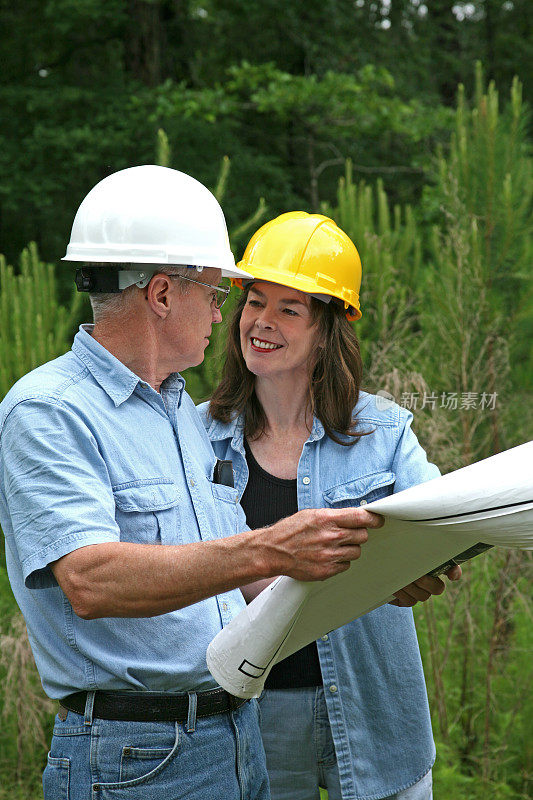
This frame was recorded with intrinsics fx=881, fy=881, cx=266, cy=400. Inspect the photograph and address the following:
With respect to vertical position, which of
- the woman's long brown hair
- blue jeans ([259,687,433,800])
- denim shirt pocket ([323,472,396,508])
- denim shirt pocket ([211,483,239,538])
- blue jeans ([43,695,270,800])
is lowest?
blue jeans ([259,687,433,800])

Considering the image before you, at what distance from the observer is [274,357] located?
2.79 meters

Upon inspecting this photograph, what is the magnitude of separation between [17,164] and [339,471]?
440 inches

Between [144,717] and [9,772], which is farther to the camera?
[9,772]

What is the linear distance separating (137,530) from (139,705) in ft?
1.19

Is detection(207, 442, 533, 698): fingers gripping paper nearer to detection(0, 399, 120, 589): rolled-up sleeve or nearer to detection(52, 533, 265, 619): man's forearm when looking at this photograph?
detection(52, 533, 265, 619): man's forearm

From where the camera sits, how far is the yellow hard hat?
2.82m

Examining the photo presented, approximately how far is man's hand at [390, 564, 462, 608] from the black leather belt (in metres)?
0.60

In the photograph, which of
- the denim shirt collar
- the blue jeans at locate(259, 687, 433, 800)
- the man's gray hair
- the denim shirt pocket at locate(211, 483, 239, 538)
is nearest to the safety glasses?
the man's gray hair

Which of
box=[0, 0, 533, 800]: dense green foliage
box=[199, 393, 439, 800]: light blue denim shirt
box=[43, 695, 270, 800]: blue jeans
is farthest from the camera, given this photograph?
box=[0, 0, 533, 800]: dense green foliage

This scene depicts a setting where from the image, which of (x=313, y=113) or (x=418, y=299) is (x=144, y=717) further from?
(x=313, y=113)

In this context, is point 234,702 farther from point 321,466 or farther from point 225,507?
point 321,466

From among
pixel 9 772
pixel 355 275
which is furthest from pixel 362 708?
pixel 9 772

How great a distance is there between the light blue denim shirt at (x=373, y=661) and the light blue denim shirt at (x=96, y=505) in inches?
24.3

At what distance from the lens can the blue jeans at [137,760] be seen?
181 centimetres
